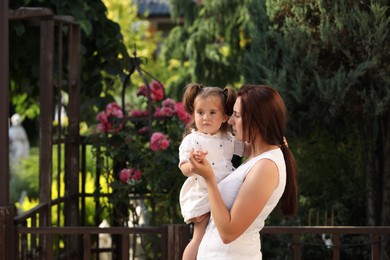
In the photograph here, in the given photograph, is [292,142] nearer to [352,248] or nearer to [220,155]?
[352,248]

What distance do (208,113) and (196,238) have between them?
1.55 feet

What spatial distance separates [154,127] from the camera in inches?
247

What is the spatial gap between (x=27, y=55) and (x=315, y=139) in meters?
2.44

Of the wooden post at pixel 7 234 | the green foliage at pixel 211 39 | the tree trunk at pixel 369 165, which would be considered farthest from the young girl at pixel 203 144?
the green foliage at pixel 211 39

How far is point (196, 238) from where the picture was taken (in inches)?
130

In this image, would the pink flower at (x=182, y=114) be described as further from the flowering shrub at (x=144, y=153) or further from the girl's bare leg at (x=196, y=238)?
the girl's bare leg at (x=196, y=238)

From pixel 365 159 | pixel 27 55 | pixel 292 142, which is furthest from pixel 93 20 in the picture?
pixel 365 159

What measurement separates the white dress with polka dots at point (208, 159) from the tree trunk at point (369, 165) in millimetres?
2986

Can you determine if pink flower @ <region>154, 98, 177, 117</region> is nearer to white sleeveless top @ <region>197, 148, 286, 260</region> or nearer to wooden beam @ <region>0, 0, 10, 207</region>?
wooden beam @ <region>0, 0, 10, 207</region>

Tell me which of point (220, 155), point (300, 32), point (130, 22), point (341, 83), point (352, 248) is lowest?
point (352, 248)

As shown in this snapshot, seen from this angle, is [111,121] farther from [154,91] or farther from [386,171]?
[386,171]

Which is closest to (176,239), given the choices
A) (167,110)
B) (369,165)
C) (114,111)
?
(167,110)

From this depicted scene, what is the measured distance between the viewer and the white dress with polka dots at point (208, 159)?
3307 millimetres

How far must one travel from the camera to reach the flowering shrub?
237 inches
